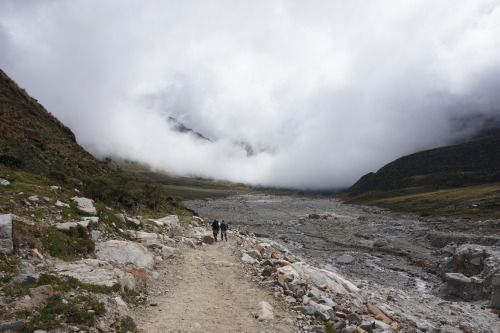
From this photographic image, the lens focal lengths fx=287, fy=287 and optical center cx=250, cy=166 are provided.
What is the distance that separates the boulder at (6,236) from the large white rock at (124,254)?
4.37 metres

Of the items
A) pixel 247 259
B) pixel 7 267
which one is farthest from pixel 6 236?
pixel 247 259

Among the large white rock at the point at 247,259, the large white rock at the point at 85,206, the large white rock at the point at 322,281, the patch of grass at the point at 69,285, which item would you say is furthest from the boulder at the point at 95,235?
the large white rock at the point at 322,281

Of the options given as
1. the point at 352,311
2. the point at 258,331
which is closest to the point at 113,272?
the point at 258,331

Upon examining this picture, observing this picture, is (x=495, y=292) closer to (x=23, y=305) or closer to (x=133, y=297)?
(x=133, y=297)

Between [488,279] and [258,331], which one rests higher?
[258,331]

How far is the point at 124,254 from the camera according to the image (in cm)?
1588

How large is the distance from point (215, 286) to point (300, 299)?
4.48 meters

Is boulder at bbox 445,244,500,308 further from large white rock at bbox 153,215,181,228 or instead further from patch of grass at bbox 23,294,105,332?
patch of grass at bbox 23,294,105,332

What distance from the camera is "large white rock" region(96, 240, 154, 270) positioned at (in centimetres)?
1533

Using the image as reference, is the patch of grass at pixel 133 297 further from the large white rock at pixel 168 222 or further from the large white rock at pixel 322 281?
the large white rock at pixel 168 222

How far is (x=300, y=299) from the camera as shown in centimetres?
1279

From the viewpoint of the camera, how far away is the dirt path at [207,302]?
33.7 feet

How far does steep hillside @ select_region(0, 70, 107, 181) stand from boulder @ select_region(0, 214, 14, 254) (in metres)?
17.0

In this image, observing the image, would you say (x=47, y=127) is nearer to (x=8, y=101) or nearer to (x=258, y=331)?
(x=8, y=101)
